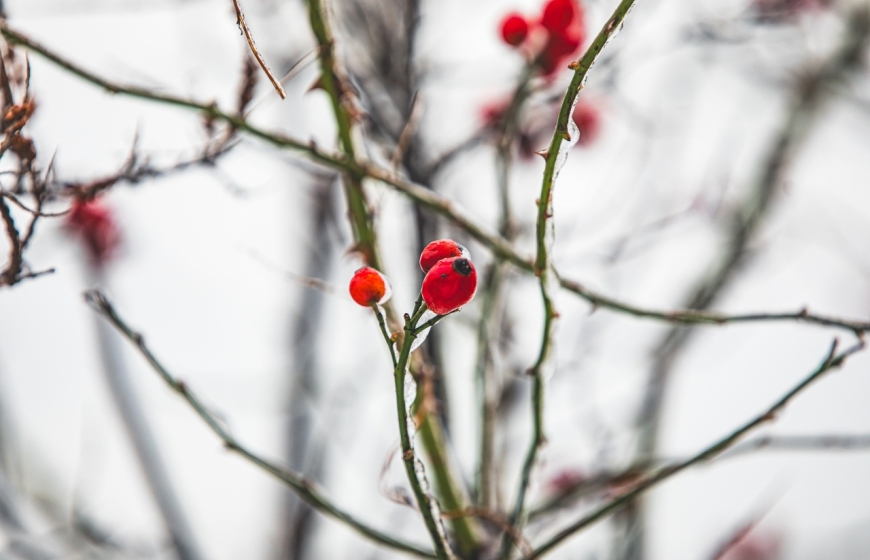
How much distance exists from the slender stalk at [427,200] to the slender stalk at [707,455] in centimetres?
9

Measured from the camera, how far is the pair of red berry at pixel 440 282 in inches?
25.8

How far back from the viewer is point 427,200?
1263mm

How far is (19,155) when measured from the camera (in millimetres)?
878

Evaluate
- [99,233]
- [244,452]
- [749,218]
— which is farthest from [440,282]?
[749,218]

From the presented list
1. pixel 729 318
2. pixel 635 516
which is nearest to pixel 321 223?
pixel 635 516

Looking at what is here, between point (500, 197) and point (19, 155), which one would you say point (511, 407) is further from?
point (19, 155)

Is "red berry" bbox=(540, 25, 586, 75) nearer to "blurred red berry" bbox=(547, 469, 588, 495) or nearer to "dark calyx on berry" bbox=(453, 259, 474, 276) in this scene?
"dark calyx on berry" bbox=(453, 259, 474, 276)

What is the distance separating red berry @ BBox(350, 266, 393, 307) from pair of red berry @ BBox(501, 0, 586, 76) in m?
1.11

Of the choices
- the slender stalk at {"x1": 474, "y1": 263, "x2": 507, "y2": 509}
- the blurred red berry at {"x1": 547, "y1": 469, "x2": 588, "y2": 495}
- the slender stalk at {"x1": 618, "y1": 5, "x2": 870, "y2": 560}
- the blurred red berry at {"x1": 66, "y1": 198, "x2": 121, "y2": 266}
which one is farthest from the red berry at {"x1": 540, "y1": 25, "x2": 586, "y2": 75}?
the blurred red berry at {"x1": 547, "y1": 469, "x2": 588, "y2": 495}

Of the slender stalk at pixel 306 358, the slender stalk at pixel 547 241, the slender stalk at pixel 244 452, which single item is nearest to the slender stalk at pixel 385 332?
the slender stalk at pixel 547 241

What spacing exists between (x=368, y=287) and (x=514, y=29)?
48.0 inches

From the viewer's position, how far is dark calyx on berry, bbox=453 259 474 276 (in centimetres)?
66

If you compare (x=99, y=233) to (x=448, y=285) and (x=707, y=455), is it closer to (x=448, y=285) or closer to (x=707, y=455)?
(x=448, y=285)

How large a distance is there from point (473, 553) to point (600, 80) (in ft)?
4.84
